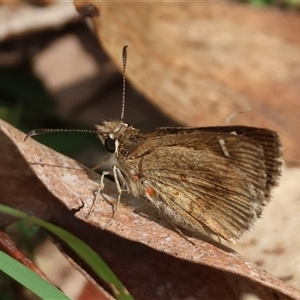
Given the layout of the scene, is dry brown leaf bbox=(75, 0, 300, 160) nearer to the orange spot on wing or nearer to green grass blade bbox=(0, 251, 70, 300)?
the orange spot on wing

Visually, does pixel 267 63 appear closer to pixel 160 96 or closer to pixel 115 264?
pixel 160 96

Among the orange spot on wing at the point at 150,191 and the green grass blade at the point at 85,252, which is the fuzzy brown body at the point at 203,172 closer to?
the orange spot on wing at the point at 150,191

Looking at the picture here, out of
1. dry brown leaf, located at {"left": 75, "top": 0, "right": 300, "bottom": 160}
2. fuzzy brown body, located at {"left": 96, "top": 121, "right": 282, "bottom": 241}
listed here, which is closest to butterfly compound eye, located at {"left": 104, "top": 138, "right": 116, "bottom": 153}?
fuzzy brown body, located at {"left": 96, "top": 121, "right": 282, "bottom": 241}

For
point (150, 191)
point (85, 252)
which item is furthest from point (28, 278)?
point (150, 191)

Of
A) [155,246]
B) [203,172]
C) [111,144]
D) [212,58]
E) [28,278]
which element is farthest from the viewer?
[212,58]

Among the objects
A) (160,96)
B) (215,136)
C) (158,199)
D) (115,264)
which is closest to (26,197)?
(115,264)

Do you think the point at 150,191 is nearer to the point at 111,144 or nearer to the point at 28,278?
the point at 111,144
